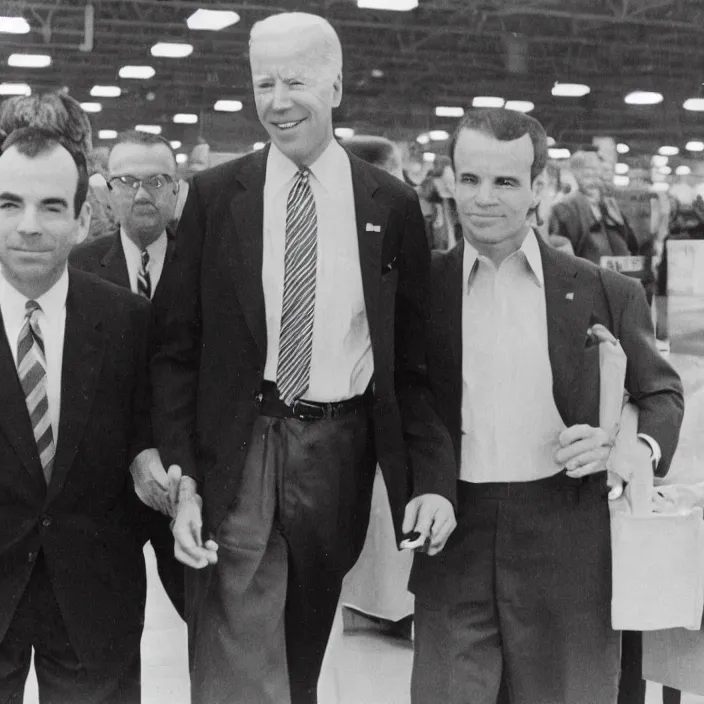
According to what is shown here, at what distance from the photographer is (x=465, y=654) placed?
7.57 feet

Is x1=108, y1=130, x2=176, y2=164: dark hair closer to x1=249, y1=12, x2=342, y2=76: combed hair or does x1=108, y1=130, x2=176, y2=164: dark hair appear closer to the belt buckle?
x1=249, y1=12, x2=342, y2=76: combed hair

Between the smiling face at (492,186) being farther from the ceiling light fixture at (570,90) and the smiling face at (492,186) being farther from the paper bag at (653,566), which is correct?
Answer: the ceiling light fixture at (570,90)

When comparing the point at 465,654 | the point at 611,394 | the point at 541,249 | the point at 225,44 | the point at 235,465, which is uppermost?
the point at 225,44

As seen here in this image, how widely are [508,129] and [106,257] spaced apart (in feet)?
3.30

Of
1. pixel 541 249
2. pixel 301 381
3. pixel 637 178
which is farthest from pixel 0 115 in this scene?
pixel 637 178

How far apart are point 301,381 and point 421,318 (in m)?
0.31

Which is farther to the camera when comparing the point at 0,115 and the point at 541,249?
the point at 0,115

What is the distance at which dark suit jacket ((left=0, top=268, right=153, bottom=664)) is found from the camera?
2123 millimetres

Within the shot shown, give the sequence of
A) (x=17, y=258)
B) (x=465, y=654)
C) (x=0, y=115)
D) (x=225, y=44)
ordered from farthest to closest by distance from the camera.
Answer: (x=225, y=44)
(x=0, y=115)
(x=465, y=654)
(x=17, y=258)

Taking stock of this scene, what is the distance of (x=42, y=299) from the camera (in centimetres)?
219

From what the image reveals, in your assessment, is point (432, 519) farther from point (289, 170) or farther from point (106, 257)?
point (106, 257)

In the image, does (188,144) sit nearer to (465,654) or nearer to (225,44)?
(225,44)

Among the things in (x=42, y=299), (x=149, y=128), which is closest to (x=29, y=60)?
(x=149, y=128)

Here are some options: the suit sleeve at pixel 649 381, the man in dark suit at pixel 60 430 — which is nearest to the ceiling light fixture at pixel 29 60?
the man in dark suit at pixel 60 430
